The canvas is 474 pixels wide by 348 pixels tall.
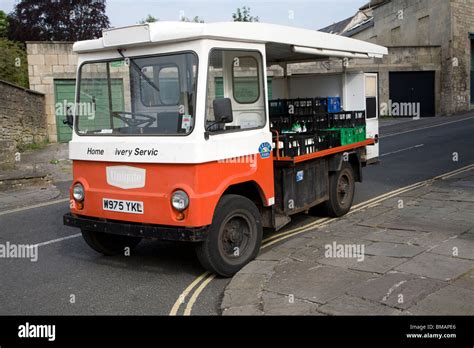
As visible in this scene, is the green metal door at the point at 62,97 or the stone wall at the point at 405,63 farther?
the stone wall at the point at 405,63

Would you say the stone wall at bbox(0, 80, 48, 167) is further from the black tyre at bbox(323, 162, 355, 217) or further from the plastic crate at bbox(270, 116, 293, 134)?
the black tyre at bbox(323, 162, 355, 217)

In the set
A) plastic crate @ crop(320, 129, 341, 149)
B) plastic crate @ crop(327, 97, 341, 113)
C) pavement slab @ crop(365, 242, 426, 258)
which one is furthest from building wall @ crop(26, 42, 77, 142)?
pavement slab @ crop(365, 242, 426, 258)

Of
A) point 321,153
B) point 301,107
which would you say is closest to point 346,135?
point 301,107

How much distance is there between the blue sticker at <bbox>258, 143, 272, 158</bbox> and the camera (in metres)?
6.22

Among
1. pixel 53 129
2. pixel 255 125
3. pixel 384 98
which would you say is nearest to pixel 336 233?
pixel 255 125

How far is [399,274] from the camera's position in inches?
213

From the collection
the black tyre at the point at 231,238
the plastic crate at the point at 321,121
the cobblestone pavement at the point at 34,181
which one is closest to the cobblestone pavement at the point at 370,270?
the black tyre at the point at 231,238

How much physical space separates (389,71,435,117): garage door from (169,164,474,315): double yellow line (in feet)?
60.5

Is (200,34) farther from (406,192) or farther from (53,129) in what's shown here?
(53,129)

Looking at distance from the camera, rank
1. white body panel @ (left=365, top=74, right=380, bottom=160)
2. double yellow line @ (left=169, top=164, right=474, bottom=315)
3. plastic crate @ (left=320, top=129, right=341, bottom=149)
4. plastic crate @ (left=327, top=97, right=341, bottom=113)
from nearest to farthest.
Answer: double yellow line @ (left=169, top=164, right=474, bottom=315) → plastic crate @ (left=320, top=129, right=341, bottom=149) → plastic crate @ (left=327, top=97, right=341, bottom=113) → white body panel @ (left=365, top=74, right=380, bottom=160)

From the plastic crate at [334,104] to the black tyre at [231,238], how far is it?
9.77 feet

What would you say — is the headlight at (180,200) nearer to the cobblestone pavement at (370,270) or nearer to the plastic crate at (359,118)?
the cobblestone pavement at (370,270)


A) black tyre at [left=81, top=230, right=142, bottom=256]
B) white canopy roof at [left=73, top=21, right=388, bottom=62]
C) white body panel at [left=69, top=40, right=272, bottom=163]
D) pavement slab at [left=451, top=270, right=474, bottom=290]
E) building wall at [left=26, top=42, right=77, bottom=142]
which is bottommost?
pavement slab at [left=451, top=270, right=474, bottom=290]

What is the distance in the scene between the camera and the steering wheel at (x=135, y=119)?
584cm
